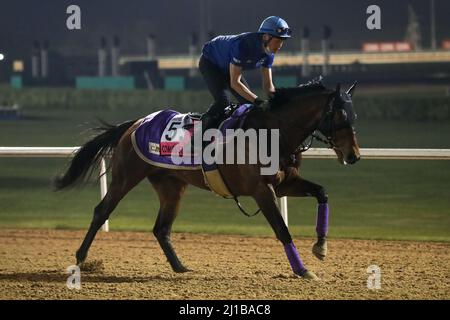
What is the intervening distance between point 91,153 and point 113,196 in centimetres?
56

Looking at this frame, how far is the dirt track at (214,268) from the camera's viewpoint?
21.7 ft

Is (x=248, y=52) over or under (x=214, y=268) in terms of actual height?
over

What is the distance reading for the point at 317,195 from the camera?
7367mm

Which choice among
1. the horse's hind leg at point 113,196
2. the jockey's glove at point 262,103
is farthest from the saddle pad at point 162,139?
the jockey's glove at point 262,103

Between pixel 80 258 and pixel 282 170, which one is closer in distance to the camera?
pixel 282 170

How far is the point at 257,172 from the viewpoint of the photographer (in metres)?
7.18

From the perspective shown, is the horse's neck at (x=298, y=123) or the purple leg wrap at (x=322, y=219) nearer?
the horse's neck at (x=298, y=123)

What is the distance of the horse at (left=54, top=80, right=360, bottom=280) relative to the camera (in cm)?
708

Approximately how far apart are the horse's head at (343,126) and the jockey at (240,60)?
48 cm

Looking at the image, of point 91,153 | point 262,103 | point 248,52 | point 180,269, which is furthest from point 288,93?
point 91,153

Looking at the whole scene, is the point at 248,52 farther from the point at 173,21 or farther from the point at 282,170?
the point at 173,21

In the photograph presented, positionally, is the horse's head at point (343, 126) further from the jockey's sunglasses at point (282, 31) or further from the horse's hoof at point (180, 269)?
the horse's hoof at point (180, 269)
